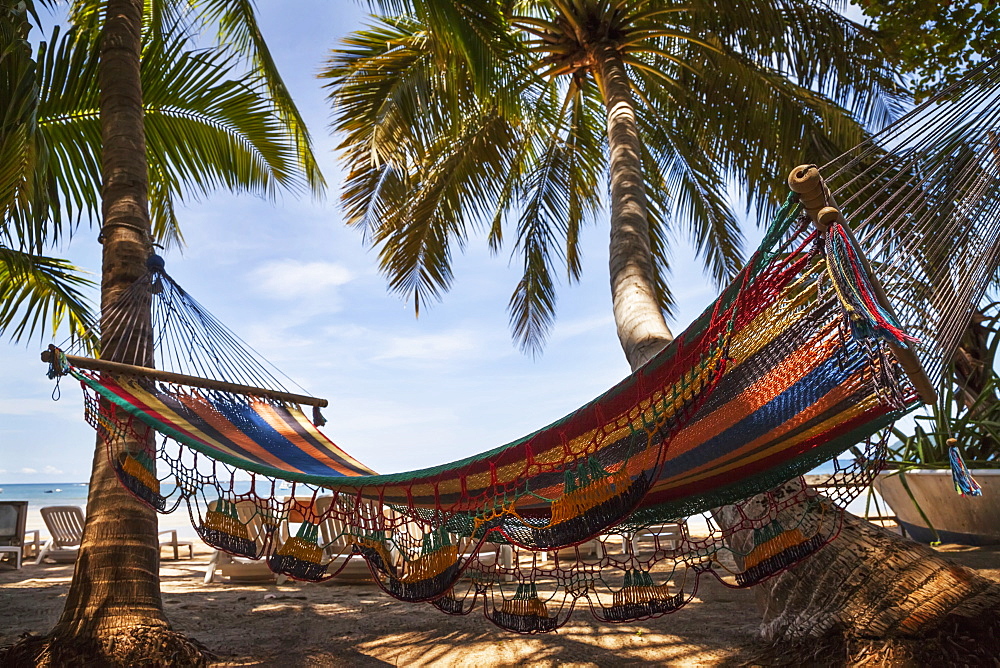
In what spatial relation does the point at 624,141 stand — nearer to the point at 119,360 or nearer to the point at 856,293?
the point at 119,360

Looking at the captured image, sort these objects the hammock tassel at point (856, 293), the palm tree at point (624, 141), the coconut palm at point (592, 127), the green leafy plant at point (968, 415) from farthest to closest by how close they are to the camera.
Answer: the coconut palm at point (592, 127), the green leafy plant at point (968, 415), the palm tree at point (624, 141), the hammock tassel at point (856, 293)

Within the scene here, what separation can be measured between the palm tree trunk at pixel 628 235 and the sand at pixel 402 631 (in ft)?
3.33

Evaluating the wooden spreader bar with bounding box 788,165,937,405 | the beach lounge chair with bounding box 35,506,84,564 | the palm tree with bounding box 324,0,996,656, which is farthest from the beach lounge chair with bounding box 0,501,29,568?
the wooden spreader bar with bounding box 788,165,937,405

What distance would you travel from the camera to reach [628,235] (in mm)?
3373

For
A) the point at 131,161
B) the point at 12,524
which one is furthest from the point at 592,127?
the point at 12,524

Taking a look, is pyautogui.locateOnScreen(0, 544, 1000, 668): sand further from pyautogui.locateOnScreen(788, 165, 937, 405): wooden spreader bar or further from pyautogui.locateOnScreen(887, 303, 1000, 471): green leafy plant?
pyautogui.locateOnScreen(788, 165, 937, 405): wooden spreader bar

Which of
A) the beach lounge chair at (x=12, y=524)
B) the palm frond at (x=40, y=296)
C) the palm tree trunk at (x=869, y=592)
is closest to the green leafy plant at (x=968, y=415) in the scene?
the palm tree trunk at (x=869, y=592)

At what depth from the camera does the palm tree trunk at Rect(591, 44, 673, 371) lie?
9.14ft

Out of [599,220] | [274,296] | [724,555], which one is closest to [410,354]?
[274,296]

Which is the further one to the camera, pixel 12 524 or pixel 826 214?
pixel 12 524

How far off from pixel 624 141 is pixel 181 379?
8.27 ft

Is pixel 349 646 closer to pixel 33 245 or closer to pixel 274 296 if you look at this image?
pixel 33 245

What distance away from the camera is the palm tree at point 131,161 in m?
2.25

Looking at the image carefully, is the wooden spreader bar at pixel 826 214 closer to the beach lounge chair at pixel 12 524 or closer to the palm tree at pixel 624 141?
the palm tree at pixel 624 141
